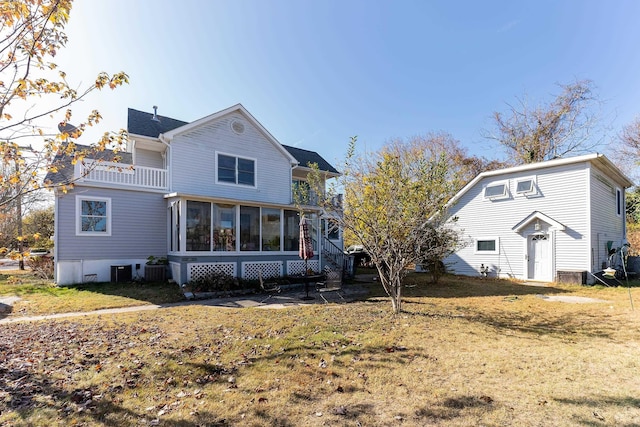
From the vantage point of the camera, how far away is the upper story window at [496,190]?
16.1 meters

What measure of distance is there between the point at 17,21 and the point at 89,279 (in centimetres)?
1099

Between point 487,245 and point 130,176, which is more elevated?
point 130,176

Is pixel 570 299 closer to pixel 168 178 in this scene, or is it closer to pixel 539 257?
pixel 539 257

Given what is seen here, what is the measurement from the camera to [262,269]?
14125 millimetres

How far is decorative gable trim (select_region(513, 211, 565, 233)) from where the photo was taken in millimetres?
14310

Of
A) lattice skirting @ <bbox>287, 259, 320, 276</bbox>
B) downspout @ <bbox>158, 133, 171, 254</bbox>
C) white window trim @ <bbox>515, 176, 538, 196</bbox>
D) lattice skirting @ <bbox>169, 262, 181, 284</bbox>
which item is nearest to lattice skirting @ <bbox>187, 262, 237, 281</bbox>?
lattice skirting @ <bbox>169, 262, 181, 284</bbox>

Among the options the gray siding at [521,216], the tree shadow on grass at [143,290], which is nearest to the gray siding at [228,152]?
the tree shadow on grass at [143,290]

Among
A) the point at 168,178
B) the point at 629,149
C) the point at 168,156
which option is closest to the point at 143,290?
the point at 168,178

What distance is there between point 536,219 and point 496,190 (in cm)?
237

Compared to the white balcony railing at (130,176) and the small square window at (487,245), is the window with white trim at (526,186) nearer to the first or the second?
the small square window at (487,245)

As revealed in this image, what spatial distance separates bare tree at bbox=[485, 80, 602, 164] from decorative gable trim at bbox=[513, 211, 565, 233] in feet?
46.5

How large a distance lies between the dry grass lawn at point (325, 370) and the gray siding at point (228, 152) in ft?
25.5

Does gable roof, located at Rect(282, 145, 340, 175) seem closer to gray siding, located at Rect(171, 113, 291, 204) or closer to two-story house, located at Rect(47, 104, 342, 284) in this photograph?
gray siding, located at Rect(171, 113, 291, 204)

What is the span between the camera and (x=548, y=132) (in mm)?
25984
